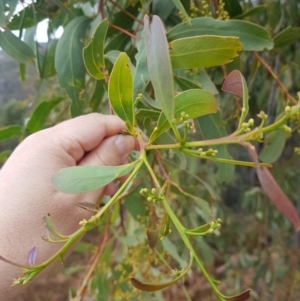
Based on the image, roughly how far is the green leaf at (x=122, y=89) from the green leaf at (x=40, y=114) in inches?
16.5

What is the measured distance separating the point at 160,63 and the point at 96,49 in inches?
8.9

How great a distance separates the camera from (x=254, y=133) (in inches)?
14.1

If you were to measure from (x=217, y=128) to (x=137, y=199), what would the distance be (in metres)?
0.31

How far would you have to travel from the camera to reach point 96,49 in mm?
579

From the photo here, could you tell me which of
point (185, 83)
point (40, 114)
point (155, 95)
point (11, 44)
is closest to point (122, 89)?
point (155, 95)

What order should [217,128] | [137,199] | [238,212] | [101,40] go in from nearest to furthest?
[101,40] < [217,128] < [137,199] < [238,212]

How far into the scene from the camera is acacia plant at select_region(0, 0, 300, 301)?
1.23 feet

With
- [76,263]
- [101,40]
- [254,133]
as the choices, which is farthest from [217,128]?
[76,263]

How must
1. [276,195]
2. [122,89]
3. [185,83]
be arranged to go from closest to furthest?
1. [276,195]
2. [122,89]
3. [185,83]

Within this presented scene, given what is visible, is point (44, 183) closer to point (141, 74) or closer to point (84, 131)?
point (84, 131)

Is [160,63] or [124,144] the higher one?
[160,63]

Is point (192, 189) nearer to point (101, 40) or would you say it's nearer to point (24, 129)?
point (24, 129)

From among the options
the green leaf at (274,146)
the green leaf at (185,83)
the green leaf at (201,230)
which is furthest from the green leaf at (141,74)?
the green leaf at (274,146)

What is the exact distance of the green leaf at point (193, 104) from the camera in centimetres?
41
